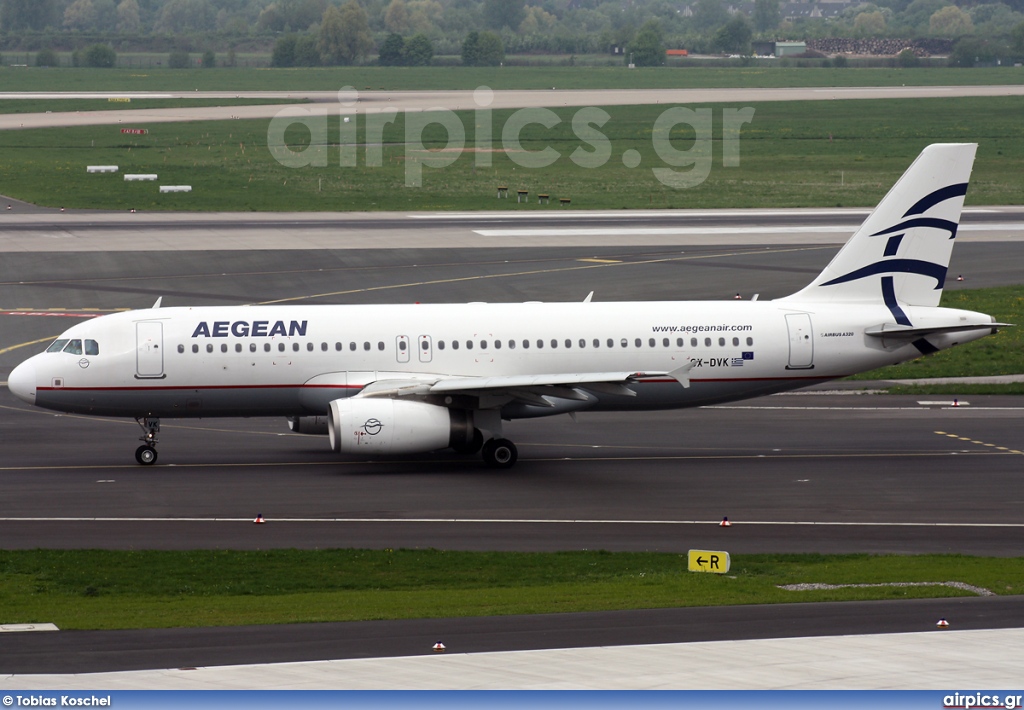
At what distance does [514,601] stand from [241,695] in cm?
801

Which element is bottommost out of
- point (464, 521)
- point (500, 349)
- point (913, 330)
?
point (464, 521)

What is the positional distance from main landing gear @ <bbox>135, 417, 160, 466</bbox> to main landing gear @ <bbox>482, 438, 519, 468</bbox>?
970 centimetres

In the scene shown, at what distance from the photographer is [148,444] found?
40.4m

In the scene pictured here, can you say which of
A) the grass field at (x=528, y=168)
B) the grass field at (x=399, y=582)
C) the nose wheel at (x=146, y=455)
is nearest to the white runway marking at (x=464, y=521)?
the grass field at (x=399, y=582)

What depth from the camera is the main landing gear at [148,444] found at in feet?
131

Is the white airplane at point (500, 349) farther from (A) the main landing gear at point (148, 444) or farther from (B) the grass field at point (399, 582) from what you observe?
(B) the grass field at point (399, 582)

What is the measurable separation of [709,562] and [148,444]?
19032mm

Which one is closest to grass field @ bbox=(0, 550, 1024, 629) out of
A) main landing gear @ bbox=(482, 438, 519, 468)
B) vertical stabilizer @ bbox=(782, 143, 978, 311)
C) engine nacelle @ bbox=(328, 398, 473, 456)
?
engine nacelle @ bbox=(328, 398, 473, 456)

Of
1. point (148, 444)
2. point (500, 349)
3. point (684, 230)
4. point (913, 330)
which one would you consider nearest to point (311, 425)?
point (148, 444)

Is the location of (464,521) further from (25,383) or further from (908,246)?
(908,246)

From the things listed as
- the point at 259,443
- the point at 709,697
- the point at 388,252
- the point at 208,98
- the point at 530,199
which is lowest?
the point at 709,697

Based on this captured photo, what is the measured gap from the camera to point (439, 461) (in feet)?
134

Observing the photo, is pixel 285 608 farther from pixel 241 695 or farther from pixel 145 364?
pixel 145 364

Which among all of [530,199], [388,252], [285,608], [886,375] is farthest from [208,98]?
[285,608]
